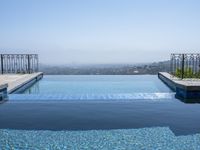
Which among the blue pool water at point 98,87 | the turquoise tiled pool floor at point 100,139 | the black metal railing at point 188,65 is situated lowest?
the turquoise tiled pool floor at point 100,139

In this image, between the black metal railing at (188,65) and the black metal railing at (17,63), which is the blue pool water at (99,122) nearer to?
the black metal railing at (188,65)

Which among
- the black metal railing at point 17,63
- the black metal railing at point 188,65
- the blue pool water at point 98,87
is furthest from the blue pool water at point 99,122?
the black metal railing at point 17,63

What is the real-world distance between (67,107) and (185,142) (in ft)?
13.4

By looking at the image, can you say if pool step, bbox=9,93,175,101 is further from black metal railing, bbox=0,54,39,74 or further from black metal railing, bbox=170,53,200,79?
black metal railing, bbox=0,54,39,74

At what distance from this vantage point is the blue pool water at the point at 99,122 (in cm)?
587

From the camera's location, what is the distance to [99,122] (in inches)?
285

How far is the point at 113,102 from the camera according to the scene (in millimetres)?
9570

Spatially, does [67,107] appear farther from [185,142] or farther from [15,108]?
[185,142]

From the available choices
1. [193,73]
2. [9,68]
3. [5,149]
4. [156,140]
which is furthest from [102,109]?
[9,68]

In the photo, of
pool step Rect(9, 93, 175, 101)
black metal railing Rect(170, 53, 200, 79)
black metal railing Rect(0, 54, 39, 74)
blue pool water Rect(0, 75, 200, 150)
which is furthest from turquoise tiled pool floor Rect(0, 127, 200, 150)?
black metal railing Rect(0, 54, 39, 74)

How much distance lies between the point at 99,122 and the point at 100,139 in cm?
119

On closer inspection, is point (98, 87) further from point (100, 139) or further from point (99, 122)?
point (100, 139)

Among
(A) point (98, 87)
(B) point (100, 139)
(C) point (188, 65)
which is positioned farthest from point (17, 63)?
(B) point (100, 139)

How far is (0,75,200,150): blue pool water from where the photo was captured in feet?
19.3
